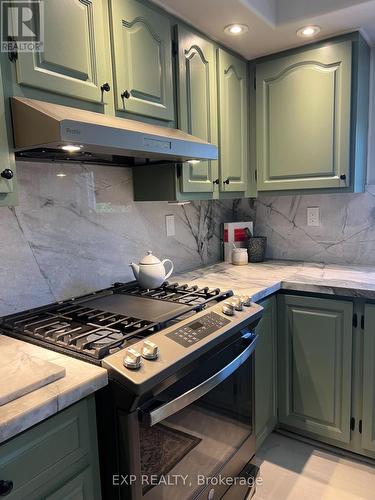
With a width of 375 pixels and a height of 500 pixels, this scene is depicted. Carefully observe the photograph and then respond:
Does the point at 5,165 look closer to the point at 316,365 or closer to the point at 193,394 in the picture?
the point at 193,394

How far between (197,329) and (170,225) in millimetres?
1017

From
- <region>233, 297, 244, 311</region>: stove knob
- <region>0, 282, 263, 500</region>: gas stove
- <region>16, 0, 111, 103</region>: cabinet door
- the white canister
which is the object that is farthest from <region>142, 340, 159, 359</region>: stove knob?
the white canister

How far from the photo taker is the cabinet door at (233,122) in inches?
83.0

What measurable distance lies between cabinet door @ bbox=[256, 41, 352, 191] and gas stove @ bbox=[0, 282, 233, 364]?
95 cm

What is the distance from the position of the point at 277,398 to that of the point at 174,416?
3.68ft

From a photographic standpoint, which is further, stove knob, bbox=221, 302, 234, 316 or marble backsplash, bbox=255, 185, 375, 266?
marble backsplash, bbox=255, 185, 375, 266

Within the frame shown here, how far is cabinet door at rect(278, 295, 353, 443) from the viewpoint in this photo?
1.91 m

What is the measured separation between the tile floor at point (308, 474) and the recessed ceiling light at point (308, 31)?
2.23 meters

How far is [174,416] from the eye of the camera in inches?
47.6

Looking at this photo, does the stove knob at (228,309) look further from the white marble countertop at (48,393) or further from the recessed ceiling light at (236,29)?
the recessed ceiling light at (236,29)

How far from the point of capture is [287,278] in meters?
2.05

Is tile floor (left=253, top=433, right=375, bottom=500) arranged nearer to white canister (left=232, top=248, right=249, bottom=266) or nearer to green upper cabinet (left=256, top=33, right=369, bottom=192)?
white canister (left=232, top=248, right=249, bottom=266)

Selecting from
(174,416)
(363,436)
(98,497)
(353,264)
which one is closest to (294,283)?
(353,264)

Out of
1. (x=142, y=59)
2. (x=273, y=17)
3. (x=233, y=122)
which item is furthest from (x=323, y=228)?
(x=142, y=59)
